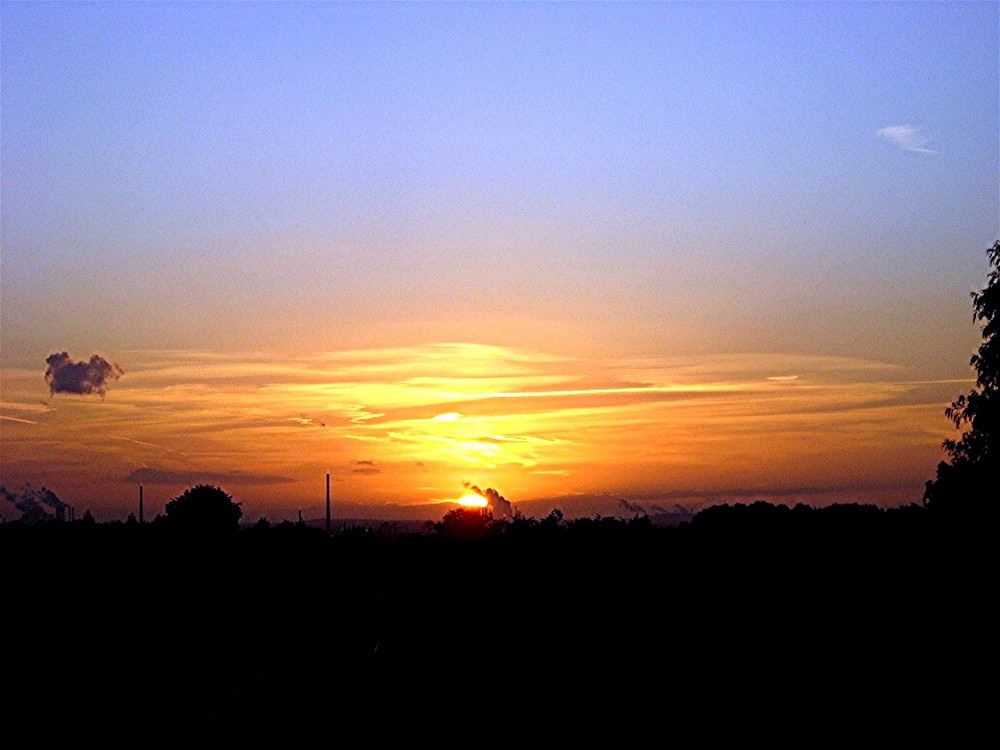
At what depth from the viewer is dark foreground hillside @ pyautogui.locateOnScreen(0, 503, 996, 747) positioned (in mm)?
15906

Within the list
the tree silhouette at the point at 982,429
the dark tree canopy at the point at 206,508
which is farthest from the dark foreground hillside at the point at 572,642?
the dark tree canopy at the point at 206,508

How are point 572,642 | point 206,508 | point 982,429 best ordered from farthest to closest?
point 206,508
point 982,429
point 572,642

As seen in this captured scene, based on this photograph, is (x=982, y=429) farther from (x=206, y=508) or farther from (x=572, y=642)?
(x=206, y=508)

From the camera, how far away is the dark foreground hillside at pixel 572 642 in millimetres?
15906

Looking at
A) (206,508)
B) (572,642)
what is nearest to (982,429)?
(572,642)

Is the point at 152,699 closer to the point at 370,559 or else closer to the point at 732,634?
the point at 732,634

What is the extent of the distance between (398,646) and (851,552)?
9.85 m

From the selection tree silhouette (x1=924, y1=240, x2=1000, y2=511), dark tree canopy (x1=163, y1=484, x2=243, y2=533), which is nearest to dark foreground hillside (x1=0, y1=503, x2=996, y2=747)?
tree silhouette (x1=924, y1=240, x2=1000, y2=511)

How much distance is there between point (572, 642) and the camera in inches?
942

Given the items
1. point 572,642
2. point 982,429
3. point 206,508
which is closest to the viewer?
point 572,642

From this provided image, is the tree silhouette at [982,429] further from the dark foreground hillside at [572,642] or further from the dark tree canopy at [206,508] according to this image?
the dark tree canopy at [206,508]

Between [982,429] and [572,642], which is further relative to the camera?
[982,429]

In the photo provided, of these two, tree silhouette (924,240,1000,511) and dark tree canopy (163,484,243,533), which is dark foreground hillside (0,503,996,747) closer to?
tree silhouette (924,240,1000,511)

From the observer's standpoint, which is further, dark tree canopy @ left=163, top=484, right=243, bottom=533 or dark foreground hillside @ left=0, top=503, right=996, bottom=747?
dark tree canopy @ left=163, top=484, right=243, bottom=533
